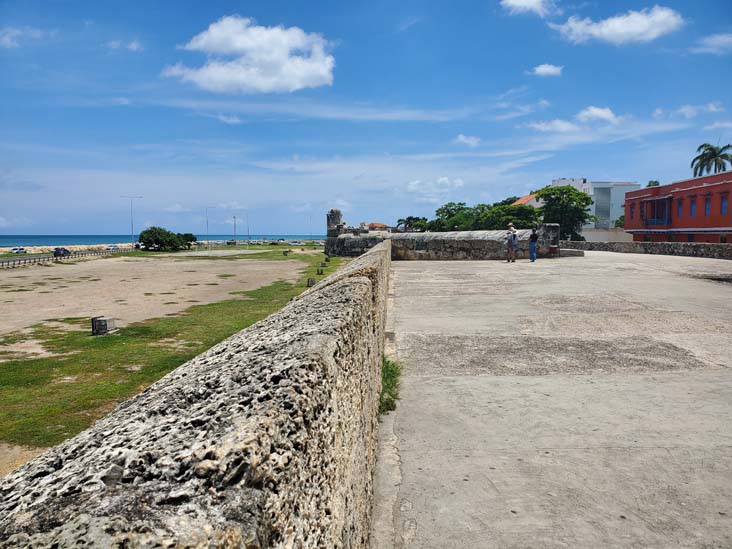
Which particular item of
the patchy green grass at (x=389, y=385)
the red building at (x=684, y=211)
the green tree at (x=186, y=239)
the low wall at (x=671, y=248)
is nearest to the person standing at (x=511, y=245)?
the low wall at (x=671, y=248)

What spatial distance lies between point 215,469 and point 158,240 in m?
57.0

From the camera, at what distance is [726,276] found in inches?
468

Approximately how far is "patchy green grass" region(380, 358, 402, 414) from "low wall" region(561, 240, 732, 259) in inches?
719

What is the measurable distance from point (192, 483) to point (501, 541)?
1.95 m

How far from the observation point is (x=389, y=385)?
446cm

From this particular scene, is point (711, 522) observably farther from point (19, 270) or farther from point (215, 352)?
point (19, 270)

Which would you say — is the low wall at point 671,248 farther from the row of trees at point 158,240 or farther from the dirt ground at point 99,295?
the row of trees at point 158,240

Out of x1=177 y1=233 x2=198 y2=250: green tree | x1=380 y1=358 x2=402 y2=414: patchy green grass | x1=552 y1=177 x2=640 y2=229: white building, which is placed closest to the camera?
x1=380 y1=358 x2=402 y2=414: patchy green grass

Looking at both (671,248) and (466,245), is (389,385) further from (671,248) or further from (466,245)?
(671,248)

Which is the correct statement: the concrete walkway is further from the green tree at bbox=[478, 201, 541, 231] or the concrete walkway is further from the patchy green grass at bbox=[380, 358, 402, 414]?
the green tree at bbox=[478, 201, 541, 231]

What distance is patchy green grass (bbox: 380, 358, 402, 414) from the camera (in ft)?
13.3

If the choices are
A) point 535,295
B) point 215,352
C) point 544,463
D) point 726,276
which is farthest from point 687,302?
point 215,352

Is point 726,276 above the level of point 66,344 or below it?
above

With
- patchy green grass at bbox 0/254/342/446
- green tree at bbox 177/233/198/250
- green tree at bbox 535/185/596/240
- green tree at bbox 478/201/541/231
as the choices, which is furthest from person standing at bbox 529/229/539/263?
green tree at bbox 177/233/198/250
